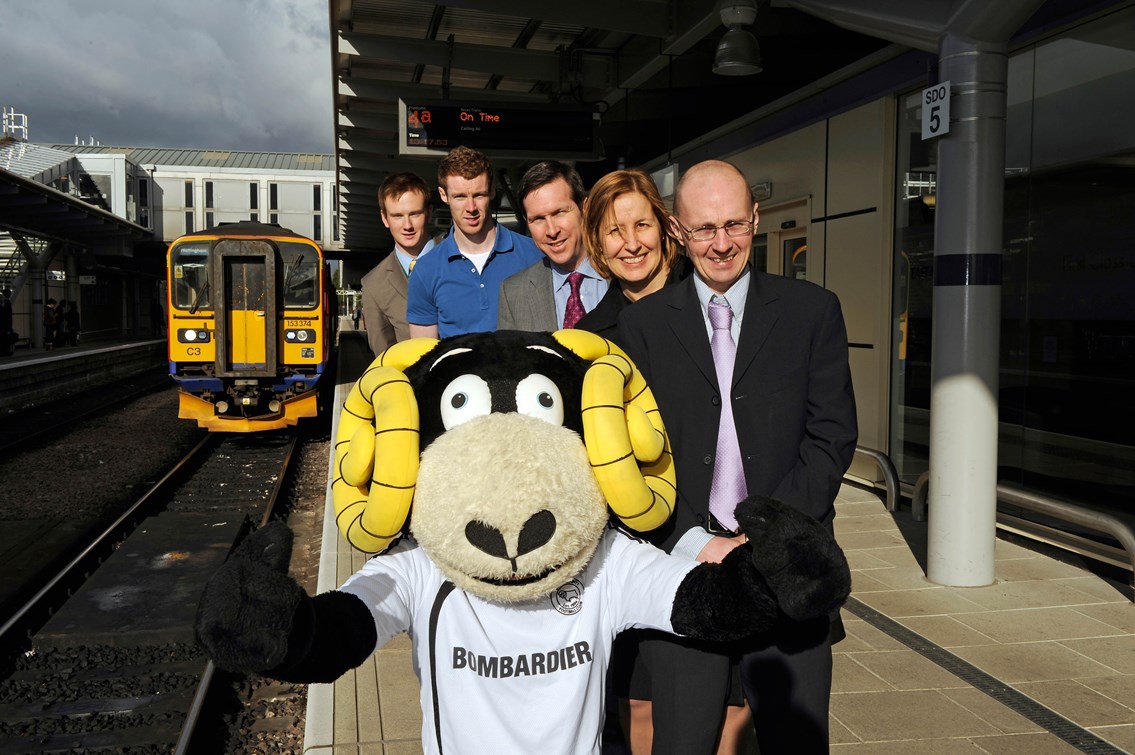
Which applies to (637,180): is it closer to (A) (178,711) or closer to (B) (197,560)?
(A) (178,711)

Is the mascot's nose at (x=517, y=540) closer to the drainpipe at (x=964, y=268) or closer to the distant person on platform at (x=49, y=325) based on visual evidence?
the drainpipe at (x=964, y=268)

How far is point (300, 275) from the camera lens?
1408 cm

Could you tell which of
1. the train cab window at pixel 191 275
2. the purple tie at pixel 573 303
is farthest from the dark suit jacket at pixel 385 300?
the train cab window at pixel 191 275

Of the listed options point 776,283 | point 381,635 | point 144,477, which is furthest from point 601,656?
point 144,477

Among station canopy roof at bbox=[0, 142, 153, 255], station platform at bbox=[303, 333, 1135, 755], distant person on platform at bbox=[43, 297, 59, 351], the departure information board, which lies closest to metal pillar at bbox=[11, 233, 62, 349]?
station canopy roof at bbox=[0, 142, 153, 255]

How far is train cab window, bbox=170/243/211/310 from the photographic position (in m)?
13.6

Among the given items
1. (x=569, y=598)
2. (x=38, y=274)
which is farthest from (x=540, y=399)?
(x=38, y=274)

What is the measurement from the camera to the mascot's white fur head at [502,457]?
169cm

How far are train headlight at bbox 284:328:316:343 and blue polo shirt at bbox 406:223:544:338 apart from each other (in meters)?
10.8

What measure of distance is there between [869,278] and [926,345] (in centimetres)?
81

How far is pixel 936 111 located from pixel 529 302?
3345 mm

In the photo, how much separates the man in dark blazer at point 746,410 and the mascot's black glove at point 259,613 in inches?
38.2

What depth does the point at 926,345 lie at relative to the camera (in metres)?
7.97

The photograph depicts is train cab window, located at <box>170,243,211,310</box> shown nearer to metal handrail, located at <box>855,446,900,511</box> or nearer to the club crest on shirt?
metal handrail, located at <box>855,446,900,511</box>
